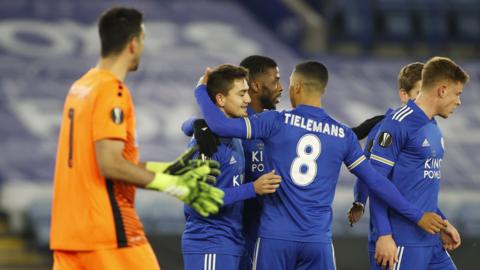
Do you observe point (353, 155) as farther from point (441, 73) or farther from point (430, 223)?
point (441, 73)

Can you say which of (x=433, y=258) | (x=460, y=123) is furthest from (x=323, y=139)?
(x=460, y=123)

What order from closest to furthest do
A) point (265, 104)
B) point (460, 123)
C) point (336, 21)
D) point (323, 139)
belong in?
1. point (323, 139)
2. point (265, 104)
3. point (460, 123)
4. point (336, 21)

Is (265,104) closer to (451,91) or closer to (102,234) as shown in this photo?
(451,91)

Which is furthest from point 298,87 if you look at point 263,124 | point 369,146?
point 369,146

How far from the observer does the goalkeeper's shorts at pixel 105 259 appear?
15.0 ft

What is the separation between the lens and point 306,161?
227 inches

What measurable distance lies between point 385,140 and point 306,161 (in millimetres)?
598

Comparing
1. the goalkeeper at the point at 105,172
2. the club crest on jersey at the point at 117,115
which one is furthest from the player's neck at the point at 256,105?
the club crest on jersey at the point at 117,115

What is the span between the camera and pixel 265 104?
21.2 feet

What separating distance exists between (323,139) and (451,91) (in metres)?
0.90

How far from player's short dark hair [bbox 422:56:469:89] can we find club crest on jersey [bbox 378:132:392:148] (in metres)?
0.40

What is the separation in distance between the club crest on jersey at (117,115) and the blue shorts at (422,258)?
90.4 inches

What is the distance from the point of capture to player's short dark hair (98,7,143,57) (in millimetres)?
4621

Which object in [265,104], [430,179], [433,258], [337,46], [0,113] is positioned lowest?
[433,258]
